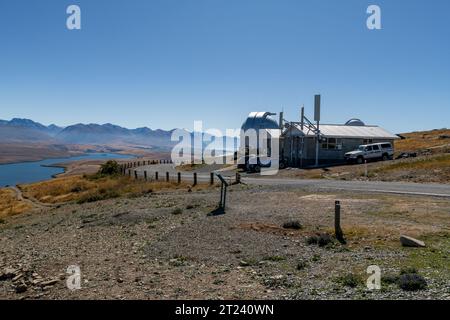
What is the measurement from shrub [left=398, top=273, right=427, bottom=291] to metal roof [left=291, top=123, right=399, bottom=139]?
3710cm

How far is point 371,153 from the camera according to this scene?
43.5 m

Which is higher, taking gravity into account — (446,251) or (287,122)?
(287,122)

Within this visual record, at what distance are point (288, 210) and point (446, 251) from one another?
7.67 metres

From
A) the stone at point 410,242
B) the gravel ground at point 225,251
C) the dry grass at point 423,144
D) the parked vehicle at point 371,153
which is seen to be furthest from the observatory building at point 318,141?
the stone at point 410,242

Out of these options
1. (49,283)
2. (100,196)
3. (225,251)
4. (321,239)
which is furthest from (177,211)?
A: (100,196)

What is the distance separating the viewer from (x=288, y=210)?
18.1 m

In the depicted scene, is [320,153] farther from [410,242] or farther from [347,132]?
[410,242]

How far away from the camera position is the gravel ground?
9.35m

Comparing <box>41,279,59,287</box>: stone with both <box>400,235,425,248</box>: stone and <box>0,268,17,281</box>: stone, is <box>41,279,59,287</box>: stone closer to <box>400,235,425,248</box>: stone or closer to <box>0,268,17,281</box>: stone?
<box>0,268,17,281</box>: stone

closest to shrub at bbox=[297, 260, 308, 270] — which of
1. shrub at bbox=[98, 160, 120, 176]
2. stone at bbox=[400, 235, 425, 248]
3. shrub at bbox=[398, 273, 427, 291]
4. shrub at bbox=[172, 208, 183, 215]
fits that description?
shrub at bbox=[398, 273, 427, 291]

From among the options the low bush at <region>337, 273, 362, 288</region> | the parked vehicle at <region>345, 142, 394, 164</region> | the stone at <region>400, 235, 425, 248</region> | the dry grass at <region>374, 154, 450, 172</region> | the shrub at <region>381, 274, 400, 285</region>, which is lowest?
the low bush at <region>337, 273, 362, 288</region>

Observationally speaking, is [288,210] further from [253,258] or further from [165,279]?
[165,279]

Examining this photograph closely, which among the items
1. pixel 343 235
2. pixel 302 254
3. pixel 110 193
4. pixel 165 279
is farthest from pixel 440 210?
pixel 110 193
